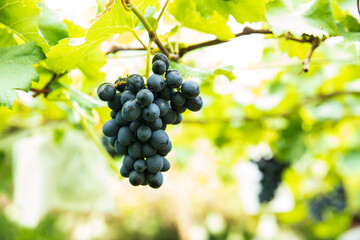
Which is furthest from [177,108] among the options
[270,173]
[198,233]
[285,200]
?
[198,233]

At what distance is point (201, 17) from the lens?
0.73 m

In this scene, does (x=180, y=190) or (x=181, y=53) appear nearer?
(x=181, y=53)

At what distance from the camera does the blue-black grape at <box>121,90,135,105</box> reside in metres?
0.55

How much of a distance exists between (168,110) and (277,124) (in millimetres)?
1453

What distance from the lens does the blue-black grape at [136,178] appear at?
555 mm

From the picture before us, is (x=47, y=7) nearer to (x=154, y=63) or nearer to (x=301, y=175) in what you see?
(x=154, y=63)

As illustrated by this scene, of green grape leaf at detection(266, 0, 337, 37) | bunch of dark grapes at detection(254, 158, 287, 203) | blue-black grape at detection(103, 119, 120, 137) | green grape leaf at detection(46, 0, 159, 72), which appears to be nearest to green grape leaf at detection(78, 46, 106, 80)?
green grape leaf at detection(46, 0, 159, 72)

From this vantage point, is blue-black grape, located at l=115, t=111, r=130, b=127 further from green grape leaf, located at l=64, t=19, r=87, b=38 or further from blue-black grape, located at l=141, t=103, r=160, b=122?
green grape leaf, located at l=64, t=19, r=87, b=38

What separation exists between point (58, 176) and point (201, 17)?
5.93 feet

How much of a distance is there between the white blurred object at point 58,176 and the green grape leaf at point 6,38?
5.00ft

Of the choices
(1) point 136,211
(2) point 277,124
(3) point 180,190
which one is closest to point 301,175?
(2) point 277,124

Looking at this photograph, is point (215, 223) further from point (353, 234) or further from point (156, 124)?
point (156, 124)

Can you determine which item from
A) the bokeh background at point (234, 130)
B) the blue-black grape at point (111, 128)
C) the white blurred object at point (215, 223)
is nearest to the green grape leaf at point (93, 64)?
the bokeh background at point (234, 130)

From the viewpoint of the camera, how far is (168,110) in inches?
22.8
